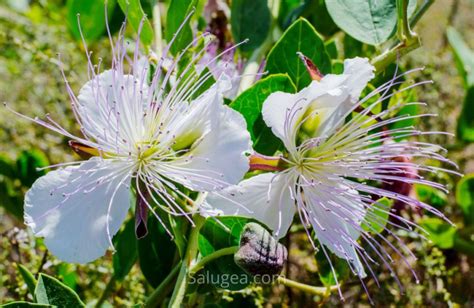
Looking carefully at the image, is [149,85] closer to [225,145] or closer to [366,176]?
[225,145]

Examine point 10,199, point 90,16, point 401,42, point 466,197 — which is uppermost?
point 90,16

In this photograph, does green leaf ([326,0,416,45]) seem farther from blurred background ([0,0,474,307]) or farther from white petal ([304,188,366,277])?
white petal ([304,188,366,277])

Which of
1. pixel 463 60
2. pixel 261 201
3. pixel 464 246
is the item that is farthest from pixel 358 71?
pixel 463 60

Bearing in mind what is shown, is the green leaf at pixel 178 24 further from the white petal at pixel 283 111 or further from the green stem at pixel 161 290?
the green stem at pixel 161 290

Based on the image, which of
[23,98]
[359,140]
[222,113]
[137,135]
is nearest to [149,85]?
[137,135]

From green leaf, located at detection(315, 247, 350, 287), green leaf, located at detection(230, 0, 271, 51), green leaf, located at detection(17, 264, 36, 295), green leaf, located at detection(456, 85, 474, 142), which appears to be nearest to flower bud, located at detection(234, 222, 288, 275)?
green leaf, located at detection(315, 247, 350, 287)

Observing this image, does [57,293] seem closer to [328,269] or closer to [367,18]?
[328,269]
